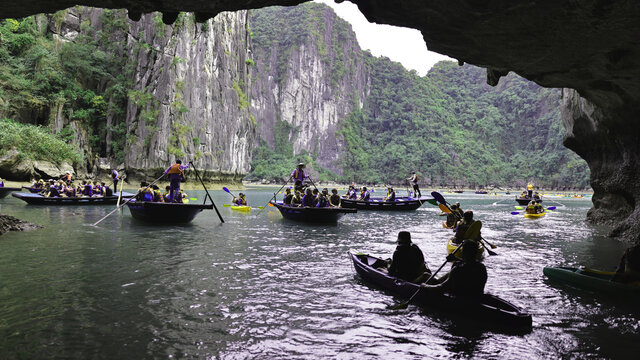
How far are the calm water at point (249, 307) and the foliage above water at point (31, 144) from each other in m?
22.1

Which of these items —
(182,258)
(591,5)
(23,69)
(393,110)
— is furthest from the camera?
(393,110)

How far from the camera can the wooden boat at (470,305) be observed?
16.5ft

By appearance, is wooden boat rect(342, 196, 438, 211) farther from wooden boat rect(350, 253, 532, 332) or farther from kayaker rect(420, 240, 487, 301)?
kayaker rect(420, 240, 487, 301)

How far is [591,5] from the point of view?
5000mm

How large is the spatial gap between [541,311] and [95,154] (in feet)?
158

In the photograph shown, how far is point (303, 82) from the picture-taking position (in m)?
129

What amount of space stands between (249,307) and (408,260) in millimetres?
2829

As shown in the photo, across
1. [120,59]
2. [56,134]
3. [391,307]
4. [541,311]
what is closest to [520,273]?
[541,311]

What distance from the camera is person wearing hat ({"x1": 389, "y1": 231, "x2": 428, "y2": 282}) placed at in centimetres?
652

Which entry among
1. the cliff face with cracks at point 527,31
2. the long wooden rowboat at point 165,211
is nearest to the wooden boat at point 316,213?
the long wooden rowboat at point 165,211

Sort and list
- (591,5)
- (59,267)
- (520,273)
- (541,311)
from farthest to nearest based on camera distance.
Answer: (520,273) → (59,267) → (541,311) → (591,5)

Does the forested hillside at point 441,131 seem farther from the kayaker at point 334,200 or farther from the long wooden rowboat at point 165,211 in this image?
the long wooden rowboat at point 165,211

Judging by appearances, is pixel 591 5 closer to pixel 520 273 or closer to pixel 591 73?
pixel 591 73

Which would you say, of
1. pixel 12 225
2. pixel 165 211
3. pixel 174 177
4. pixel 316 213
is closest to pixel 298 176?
pixel 316 213
